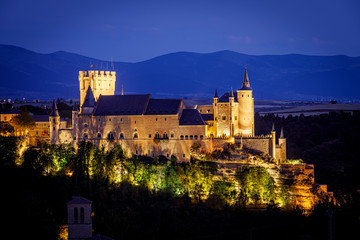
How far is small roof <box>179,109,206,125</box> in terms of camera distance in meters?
62.0

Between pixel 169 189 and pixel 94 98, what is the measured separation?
18.1 m

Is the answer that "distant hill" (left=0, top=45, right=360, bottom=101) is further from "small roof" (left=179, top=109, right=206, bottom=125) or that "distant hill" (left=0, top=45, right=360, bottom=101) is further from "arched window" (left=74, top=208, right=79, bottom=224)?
"arched window" (left=74, top=208, right=79, bottom=224)

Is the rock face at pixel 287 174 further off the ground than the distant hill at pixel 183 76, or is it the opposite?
the distant hill at pixel 183 76

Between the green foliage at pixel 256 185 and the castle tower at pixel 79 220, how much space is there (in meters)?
19.4

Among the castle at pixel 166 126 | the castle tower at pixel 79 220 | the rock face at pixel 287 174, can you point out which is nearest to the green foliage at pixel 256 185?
the rock face at pixel 287 174

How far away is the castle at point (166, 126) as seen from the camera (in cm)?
6178

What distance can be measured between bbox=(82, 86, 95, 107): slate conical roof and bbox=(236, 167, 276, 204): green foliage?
72.3 feet

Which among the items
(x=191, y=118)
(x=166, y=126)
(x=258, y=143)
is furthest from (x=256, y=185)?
(x=166, y=126)

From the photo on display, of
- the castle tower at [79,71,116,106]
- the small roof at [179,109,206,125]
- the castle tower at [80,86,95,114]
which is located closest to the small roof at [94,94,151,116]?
the castle tower at [80,86,95,114]

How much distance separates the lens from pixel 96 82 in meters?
69.7

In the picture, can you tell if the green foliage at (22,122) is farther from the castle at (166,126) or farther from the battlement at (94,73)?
the battlement at (94,73)

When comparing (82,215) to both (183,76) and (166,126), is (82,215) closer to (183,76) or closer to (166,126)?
(166,126)

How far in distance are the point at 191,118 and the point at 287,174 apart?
1308 cm

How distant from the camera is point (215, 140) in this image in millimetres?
61562
